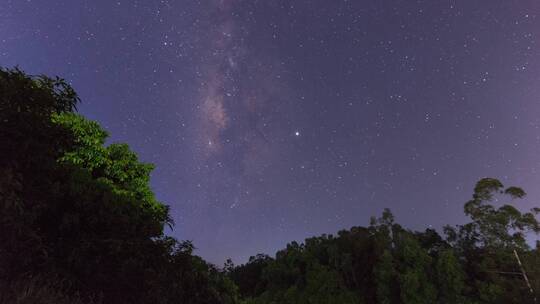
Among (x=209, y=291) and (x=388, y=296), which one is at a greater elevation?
(x=388, y=296)

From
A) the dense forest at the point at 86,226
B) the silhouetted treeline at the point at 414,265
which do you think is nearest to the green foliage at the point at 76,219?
the dense forest at the point at 86,226

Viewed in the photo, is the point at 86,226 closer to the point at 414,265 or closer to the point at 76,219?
the point at 76,219

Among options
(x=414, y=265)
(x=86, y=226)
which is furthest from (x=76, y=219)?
(x=414, y=265)

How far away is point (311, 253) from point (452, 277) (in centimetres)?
1659

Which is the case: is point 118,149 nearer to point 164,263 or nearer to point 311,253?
point 164,263

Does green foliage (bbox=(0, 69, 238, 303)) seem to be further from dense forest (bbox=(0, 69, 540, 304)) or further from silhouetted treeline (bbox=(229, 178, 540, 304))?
silhouetted treeline (bbox=(229, 178, 540, 304))

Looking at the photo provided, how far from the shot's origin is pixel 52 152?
28.2 ft

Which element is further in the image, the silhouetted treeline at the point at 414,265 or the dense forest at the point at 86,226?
the silhouetted treeline at the point at 414,265

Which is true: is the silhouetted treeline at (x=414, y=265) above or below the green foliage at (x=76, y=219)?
above

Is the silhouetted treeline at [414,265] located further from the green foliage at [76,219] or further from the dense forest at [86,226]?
the green foliage at [76,219]

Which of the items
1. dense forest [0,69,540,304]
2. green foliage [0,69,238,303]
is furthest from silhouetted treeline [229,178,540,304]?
green foliage [0,69,238,303]

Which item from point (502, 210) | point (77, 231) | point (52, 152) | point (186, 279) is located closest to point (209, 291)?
point (186, 279)

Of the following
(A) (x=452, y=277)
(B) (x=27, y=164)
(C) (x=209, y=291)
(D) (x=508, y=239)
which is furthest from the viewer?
(A) (x=452, y=277)

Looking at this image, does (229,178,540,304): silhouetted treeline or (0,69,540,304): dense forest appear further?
(229,178,540,304): silhouetted treeline
